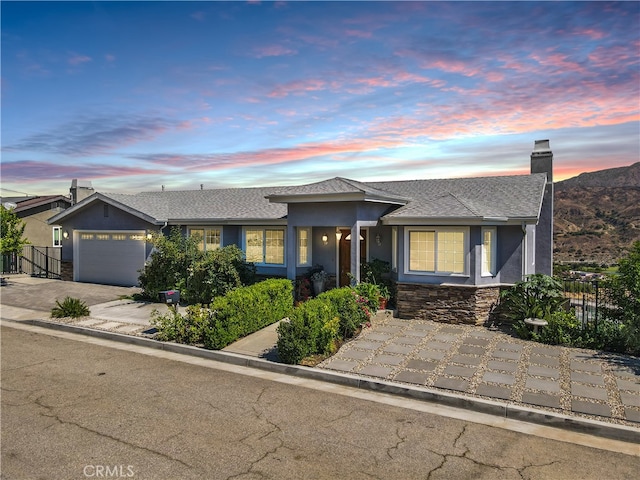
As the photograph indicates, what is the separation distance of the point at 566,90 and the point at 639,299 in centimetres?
841

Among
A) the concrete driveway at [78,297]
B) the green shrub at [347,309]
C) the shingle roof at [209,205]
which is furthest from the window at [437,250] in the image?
the concrete driveway at [78,297]

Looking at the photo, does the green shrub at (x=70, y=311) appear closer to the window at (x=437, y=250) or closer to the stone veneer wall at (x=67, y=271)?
the stone veneer wall at (x=67, y=271)

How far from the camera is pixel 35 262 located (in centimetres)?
2595

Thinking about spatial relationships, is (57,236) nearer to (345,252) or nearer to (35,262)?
(35,262)

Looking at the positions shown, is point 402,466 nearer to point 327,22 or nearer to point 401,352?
point 401,352

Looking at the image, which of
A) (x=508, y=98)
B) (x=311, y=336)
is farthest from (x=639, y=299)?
(x=508, y=98)

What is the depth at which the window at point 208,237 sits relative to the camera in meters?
18.6

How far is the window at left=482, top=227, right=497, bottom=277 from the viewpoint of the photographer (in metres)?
13.5

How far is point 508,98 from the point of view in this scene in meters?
15.9

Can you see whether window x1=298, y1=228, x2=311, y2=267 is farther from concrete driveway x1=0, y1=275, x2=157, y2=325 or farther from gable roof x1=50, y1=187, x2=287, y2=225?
concrete driveway x1=0, y1=275, x2=157, y2=325

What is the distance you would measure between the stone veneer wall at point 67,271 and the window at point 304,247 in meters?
13.6

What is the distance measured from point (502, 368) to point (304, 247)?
28.3 feet

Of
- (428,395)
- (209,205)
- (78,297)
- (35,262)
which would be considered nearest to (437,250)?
(428,395)

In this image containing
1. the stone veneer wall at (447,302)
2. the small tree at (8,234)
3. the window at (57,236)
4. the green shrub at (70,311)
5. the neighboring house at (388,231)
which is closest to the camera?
the stone veneer wall at (447,302)
